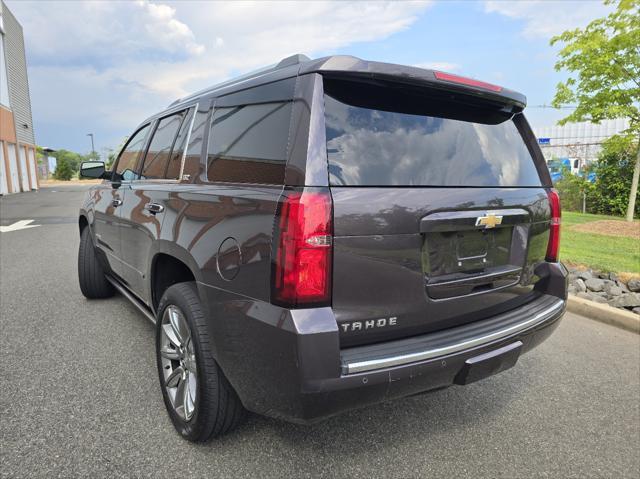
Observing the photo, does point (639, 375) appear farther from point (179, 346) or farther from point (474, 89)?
point (179, 346)

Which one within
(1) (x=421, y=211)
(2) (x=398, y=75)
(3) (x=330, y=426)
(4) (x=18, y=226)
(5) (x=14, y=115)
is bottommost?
(4) (x=18, y=226)

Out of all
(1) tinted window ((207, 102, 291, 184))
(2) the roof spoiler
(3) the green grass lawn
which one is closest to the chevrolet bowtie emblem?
(2) the roof spoiler

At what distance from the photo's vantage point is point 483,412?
2818 mm

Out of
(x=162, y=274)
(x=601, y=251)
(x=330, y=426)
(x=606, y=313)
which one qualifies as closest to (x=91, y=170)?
(x=162, y=274)

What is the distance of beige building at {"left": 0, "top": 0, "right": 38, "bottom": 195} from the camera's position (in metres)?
25.8

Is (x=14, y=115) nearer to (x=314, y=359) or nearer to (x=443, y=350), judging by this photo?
(x=314, y=359)

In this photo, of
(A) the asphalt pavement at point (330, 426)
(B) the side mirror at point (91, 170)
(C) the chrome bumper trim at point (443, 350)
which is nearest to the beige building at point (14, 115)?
(B) the side mirror at point (91, 170)

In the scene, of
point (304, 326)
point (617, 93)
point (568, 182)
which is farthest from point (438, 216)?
point (568, 182)

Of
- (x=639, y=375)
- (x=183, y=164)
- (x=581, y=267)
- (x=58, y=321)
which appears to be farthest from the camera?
(x=581, y=267)

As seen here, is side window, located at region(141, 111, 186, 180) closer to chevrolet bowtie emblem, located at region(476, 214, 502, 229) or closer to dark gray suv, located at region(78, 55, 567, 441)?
dark gray suv, located at region(78, 55, 567, 441)

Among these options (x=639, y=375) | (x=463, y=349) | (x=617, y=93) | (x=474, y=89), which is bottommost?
(x=639, y=375)

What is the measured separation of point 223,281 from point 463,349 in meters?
1.13

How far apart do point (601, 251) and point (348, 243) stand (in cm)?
721

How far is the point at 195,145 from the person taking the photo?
106 inches
